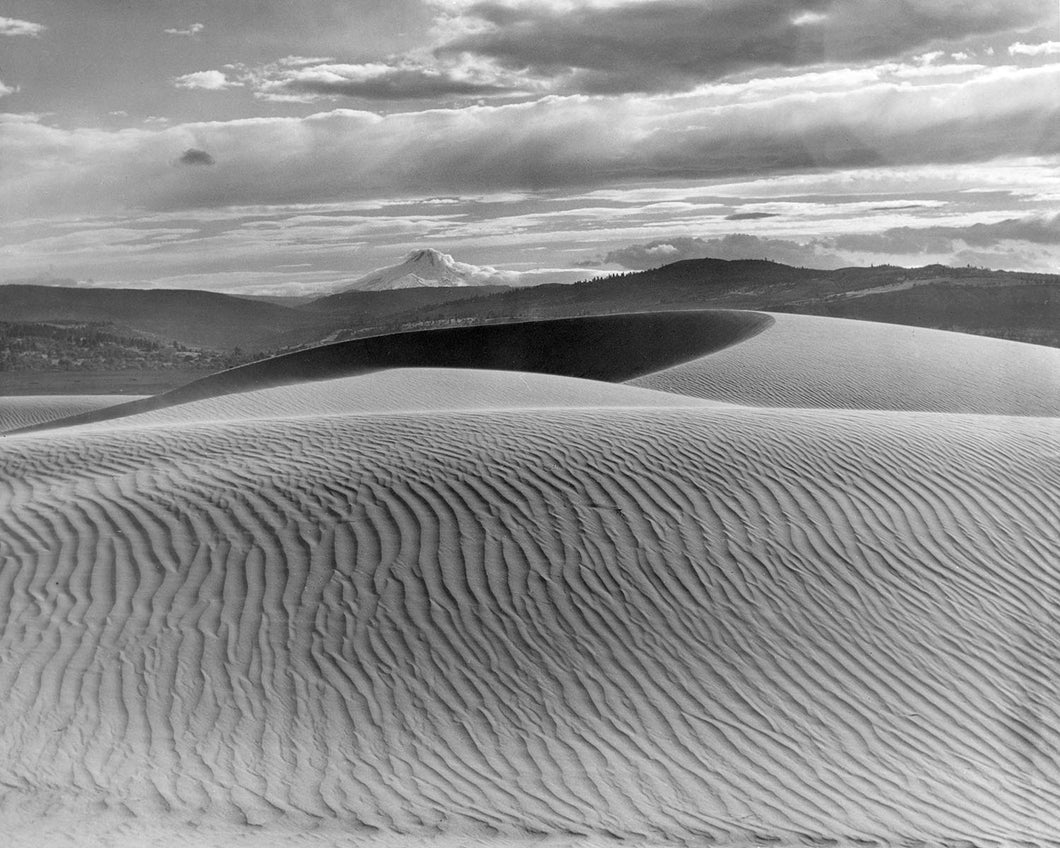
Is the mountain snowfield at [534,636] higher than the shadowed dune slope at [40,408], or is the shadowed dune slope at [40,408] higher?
the mountain snowfield at [534,636]

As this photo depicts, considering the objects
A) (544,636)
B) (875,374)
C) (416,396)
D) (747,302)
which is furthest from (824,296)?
(544,636)

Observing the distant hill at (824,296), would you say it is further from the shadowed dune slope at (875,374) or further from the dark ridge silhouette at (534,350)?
the shadowed dune slope at (875,374)

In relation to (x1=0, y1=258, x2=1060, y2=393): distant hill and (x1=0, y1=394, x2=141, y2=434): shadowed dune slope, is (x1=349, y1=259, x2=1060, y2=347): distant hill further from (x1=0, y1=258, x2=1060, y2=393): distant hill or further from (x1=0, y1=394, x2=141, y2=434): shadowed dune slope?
(x1=0, y1=394, x2=141, y2=434): shadowed dune slope

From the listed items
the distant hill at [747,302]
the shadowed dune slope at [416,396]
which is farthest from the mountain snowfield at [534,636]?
the distant hill at [747,302]

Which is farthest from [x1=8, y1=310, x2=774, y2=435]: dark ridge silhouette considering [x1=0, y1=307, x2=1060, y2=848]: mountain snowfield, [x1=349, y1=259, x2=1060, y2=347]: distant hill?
[x1=349, y1=259, x2=1060, y2=347]: distant hill

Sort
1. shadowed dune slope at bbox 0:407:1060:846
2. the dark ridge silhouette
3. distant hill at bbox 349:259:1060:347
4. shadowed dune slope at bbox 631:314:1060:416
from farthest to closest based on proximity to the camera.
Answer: distant hill at bbox 349:259:1060:347 → the dark ridge silhouette → shadowed dune slope at bbox 631:314:1060:416 → shadowed dune slope at bbox 0:407:1060:846

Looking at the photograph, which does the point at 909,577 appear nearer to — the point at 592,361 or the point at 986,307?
the point at 592,361
